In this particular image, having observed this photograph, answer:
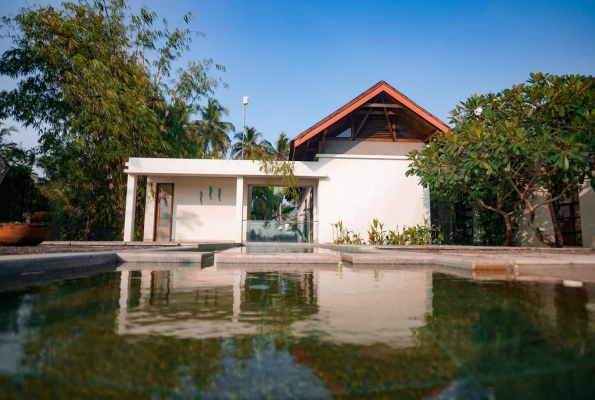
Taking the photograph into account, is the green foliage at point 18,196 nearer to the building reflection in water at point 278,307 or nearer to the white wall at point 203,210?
the white wall at point 203,210

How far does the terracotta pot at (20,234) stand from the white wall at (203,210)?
7.76 m

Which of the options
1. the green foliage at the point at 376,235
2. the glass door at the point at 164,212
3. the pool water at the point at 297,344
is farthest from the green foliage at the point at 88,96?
the pool water at the point at 297,344

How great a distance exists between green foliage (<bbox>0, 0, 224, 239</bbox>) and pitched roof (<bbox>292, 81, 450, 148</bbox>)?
661cm

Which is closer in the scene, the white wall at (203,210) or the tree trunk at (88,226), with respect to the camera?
the tree trunk at (88,226)

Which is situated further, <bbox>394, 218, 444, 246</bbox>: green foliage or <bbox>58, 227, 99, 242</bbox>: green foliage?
<bbox>58, 227, 99, 242</bbox>: green foliage

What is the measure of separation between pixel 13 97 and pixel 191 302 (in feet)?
55.6

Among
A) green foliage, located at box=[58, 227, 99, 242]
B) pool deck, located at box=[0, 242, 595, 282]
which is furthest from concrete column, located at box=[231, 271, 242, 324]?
green foliage, located at box=[58, 227, 99, 242]

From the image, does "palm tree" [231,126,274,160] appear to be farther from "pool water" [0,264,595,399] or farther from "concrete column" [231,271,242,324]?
"pool water" [0,264,595,399]

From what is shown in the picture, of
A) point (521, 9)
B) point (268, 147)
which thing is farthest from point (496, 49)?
point (268, 147)

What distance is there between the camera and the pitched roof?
1172cm

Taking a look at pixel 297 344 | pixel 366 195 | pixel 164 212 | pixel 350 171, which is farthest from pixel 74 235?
pixel 297 344

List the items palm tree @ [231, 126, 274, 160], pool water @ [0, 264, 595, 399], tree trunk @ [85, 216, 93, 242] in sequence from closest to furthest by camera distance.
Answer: pool water @ [0, 264, 595, 399], tree trunk @ [85, 216, 93, 242], palm tree @ [231, 126, 274, 160]

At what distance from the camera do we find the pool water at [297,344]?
3.03ft

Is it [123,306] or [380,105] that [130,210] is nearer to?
[380,105]
